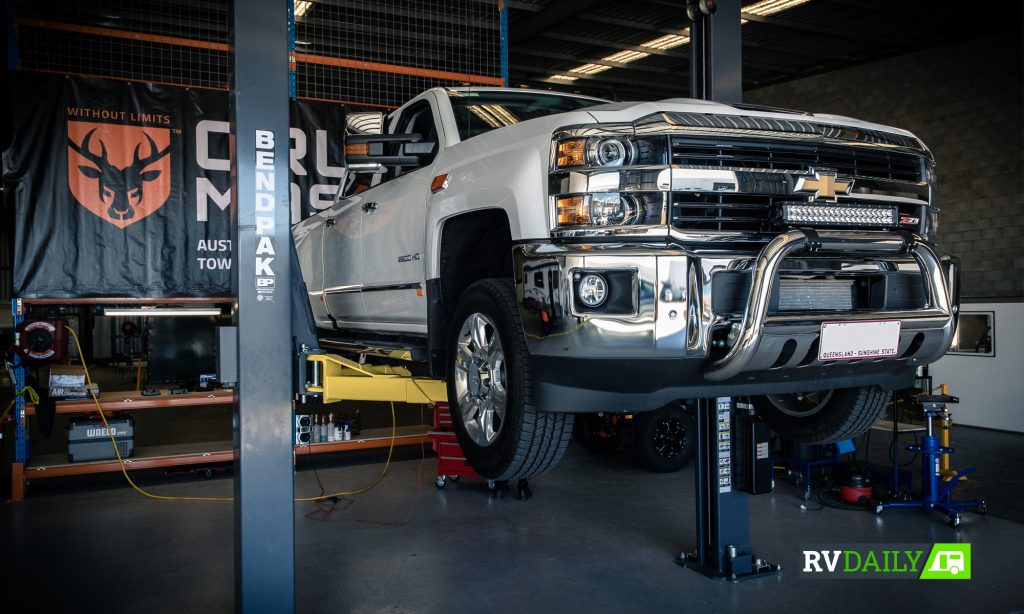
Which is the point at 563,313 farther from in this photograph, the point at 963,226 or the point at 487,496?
the point at 963,226

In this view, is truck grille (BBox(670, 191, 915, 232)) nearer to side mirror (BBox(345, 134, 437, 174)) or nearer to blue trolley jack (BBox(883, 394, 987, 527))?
side mirror (BBox(345, 134, 437, 174))

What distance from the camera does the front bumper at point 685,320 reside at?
2.31 metres

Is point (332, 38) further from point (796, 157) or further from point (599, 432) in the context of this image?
point (796, 157)

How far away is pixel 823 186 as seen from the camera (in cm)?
258

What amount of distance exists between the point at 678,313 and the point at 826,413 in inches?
61.1

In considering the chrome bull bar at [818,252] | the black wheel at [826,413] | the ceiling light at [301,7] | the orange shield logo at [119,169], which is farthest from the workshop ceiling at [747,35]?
the chrome bull bar at [818,252]

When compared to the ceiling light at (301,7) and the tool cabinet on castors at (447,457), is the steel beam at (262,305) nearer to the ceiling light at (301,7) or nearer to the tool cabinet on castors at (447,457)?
the tool cabinet on castors at (447,457)

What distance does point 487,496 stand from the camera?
6277 mm

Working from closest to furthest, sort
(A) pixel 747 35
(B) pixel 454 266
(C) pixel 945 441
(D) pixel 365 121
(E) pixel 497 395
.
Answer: (E) pixel 497 395 < (B) pixel 454 266 < (D) pixel 365 121 < (C) pixel 945 441 < (A) pixel 747 35

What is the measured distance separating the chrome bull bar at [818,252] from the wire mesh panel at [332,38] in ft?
17.0

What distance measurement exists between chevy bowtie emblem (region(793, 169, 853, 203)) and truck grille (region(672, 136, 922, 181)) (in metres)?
0.04

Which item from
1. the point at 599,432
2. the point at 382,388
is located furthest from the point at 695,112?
the point at 599,432

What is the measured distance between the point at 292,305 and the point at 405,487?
371 cm

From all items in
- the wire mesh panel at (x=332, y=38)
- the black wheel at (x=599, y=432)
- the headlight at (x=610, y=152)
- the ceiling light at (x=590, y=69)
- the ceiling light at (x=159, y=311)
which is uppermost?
the ceiling light at (x=590, y=69)
